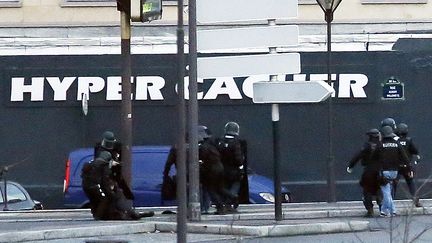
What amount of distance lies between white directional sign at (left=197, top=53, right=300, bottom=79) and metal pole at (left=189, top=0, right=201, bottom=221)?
1.14ft

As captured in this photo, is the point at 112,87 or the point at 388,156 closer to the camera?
the point at 388,156

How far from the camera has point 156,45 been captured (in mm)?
29422

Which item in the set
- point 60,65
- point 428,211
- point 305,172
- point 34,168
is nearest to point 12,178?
point 34,168

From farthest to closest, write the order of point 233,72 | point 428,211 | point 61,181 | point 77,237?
point 61,181 → point 428,211 → point 233,72 → point 77,237

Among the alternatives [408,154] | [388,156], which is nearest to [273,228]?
[388,156]

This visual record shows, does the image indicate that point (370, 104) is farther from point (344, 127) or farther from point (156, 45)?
point (156, 45)

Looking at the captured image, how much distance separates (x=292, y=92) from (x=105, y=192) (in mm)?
3019

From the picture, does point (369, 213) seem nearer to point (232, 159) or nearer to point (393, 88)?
point (232, 159)

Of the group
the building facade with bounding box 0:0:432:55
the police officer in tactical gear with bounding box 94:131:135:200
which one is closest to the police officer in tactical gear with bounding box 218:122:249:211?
the police officer in tactical gear with bounding box 94:131:135:200

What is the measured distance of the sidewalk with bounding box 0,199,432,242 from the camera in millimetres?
16016

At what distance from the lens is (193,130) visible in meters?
18.0

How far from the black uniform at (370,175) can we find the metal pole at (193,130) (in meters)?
3.26

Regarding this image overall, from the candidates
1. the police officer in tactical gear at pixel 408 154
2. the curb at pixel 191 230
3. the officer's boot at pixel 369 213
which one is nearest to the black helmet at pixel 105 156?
the curb at pixel 191 230

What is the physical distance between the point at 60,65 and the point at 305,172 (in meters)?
5.73
